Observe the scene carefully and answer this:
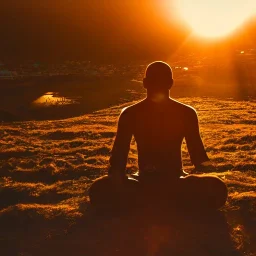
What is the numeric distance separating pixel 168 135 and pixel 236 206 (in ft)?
3.72

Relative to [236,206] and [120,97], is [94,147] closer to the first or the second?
[236,206]

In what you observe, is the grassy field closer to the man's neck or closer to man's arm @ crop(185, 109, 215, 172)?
man's arm @ crop(185, 109, 215, 172)

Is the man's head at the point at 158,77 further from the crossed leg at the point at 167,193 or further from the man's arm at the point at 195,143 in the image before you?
the crossed leg at the point at 167,193

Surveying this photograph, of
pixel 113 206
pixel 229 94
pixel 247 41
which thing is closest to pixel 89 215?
pixel 113 206

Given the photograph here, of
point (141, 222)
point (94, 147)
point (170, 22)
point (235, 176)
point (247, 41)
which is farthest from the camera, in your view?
point (170, 22)

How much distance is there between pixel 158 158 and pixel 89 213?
1001 mm

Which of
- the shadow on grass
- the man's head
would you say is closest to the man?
the man's head

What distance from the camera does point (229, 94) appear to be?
2289 cm

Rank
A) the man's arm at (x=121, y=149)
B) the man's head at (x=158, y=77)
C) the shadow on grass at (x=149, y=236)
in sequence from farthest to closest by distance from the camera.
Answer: the man's arm at (x=121, y=149)
the man's head at (x=158, y=77)
the shadow on grass at (x=149, y=236)

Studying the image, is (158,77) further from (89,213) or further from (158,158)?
(89,213)

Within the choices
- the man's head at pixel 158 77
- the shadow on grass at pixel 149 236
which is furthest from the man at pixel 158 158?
the shadow on grass at pixel 149 236

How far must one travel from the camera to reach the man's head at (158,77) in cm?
484

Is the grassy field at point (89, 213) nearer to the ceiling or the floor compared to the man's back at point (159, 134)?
nearer to the floor

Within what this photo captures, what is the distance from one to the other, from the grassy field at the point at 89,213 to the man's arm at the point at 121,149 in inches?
20.6
